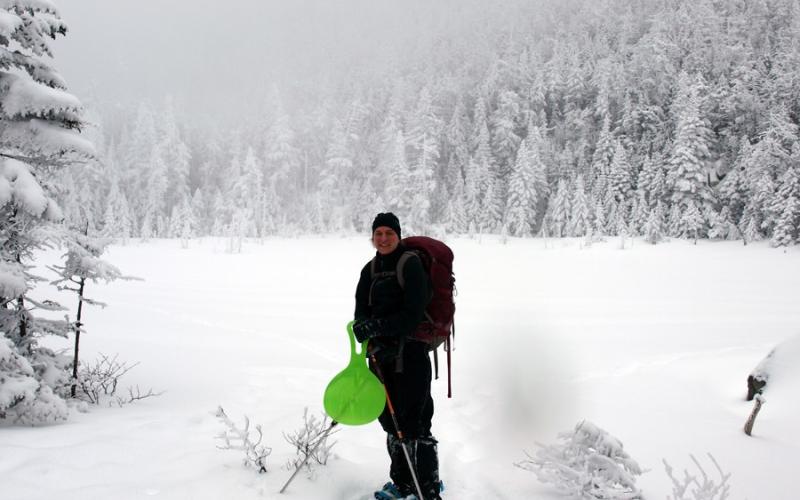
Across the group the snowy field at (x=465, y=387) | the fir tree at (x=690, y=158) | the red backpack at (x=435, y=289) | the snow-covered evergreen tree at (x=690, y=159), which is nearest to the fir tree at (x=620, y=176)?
the snow-covered evergreen tree at (x=690, y=159)

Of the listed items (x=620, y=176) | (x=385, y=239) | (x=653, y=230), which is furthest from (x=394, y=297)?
(x=620, y=176)

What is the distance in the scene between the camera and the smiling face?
10.9ft

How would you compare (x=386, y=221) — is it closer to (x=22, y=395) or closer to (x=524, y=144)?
(x=22, y=395)

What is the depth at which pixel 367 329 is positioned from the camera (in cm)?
319

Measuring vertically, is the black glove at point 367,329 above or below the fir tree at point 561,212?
below

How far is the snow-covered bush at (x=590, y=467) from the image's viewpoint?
3137 millimetres

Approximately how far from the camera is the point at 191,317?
42.6ft

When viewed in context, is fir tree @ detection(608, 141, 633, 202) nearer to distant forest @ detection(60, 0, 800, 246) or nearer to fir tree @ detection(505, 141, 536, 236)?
distant forest @ detection(60, 0, 800, 246)

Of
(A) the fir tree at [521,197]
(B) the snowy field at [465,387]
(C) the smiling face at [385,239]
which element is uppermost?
(A) the fir tree at [521,197]

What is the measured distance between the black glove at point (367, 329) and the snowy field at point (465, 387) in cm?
122

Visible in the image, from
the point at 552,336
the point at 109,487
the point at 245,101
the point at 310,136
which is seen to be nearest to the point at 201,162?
the point at 245,101

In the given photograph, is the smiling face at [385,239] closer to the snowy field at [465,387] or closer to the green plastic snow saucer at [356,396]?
the green plastic snow saucer at [356,396]

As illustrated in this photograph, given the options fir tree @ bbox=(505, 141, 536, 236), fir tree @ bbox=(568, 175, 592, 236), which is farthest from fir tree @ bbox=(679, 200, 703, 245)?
fir tree @ bbox=(505, 141, 536, 236)

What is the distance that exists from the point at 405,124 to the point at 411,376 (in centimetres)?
5456
